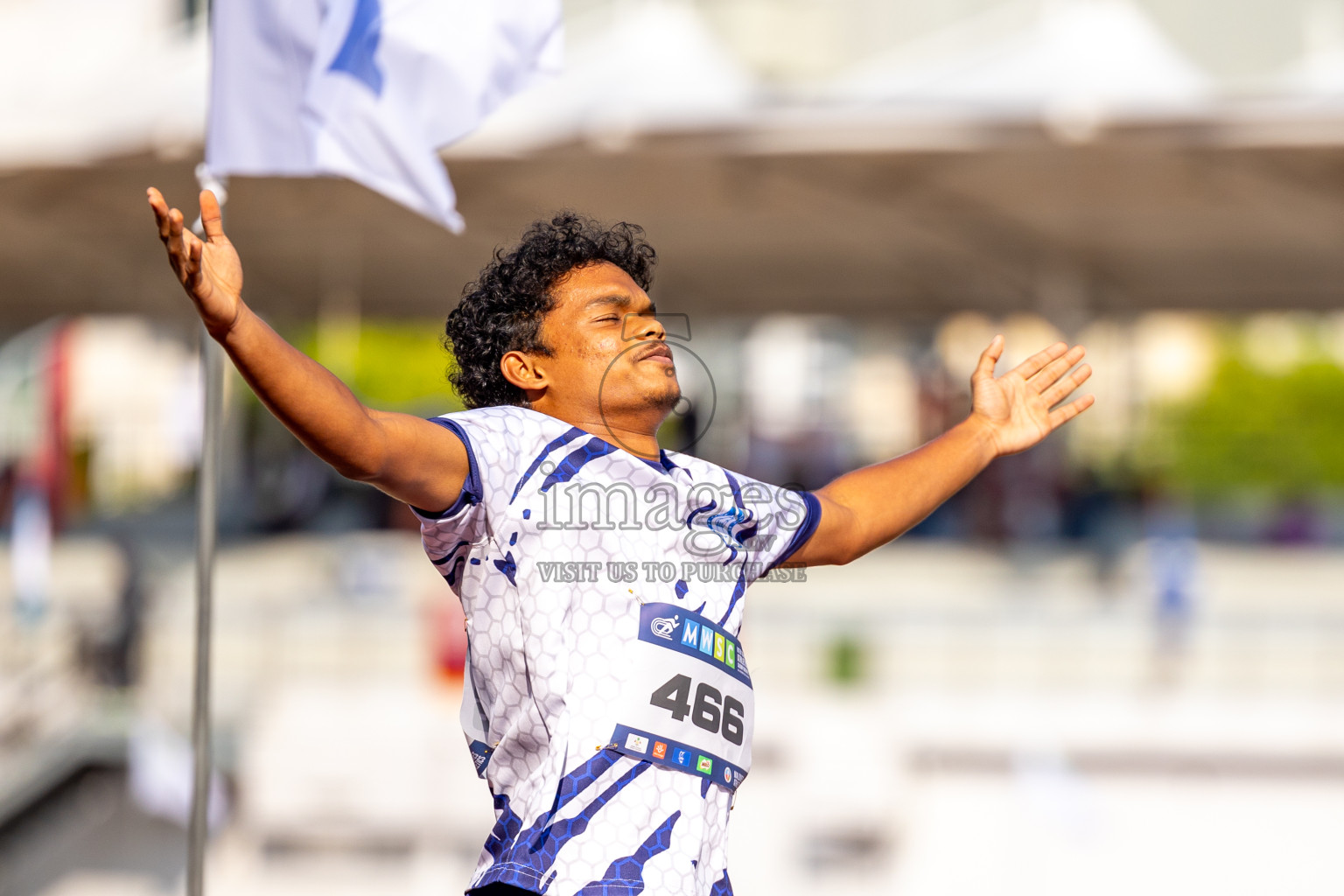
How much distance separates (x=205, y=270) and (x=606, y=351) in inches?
20.1

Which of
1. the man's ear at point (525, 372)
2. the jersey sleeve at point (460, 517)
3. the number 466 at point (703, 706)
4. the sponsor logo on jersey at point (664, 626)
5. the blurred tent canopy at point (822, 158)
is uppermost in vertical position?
the blurred tent canopy at point (822, 158)

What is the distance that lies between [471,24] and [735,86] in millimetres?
6027

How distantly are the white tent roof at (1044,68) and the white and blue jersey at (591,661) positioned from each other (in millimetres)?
7512

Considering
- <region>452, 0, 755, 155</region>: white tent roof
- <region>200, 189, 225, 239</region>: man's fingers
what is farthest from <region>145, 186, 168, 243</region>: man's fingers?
<region>452, 0, 755, 155</region>: white tent roof

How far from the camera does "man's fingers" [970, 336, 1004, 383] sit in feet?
6.63

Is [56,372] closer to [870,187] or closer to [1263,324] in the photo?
[870,187]

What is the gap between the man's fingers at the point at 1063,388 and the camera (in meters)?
2.13

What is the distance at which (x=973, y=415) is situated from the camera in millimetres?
2078

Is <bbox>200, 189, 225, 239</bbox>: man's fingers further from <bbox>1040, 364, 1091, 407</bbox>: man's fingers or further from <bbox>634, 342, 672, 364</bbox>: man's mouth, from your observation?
<bbox>1040, 364, 1091, 407</bbox>: man's fingers

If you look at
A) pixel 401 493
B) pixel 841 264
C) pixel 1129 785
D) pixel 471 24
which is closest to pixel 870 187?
pixel 841 264

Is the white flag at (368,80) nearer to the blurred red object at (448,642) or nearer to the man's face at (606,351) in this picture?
the man's face at (606,351)

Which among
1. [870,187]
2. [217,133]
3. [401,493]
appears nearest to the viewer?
[401,493]

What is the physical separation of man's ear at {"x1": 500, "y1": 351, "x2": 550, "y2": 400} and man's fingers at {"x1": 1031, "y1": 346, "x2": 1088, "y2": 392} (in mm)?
865

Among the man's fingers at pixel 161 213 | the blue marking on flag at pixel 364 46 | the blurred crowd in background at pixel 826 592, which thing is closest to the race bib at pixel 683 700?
the man's fingers at pixel 161 213
